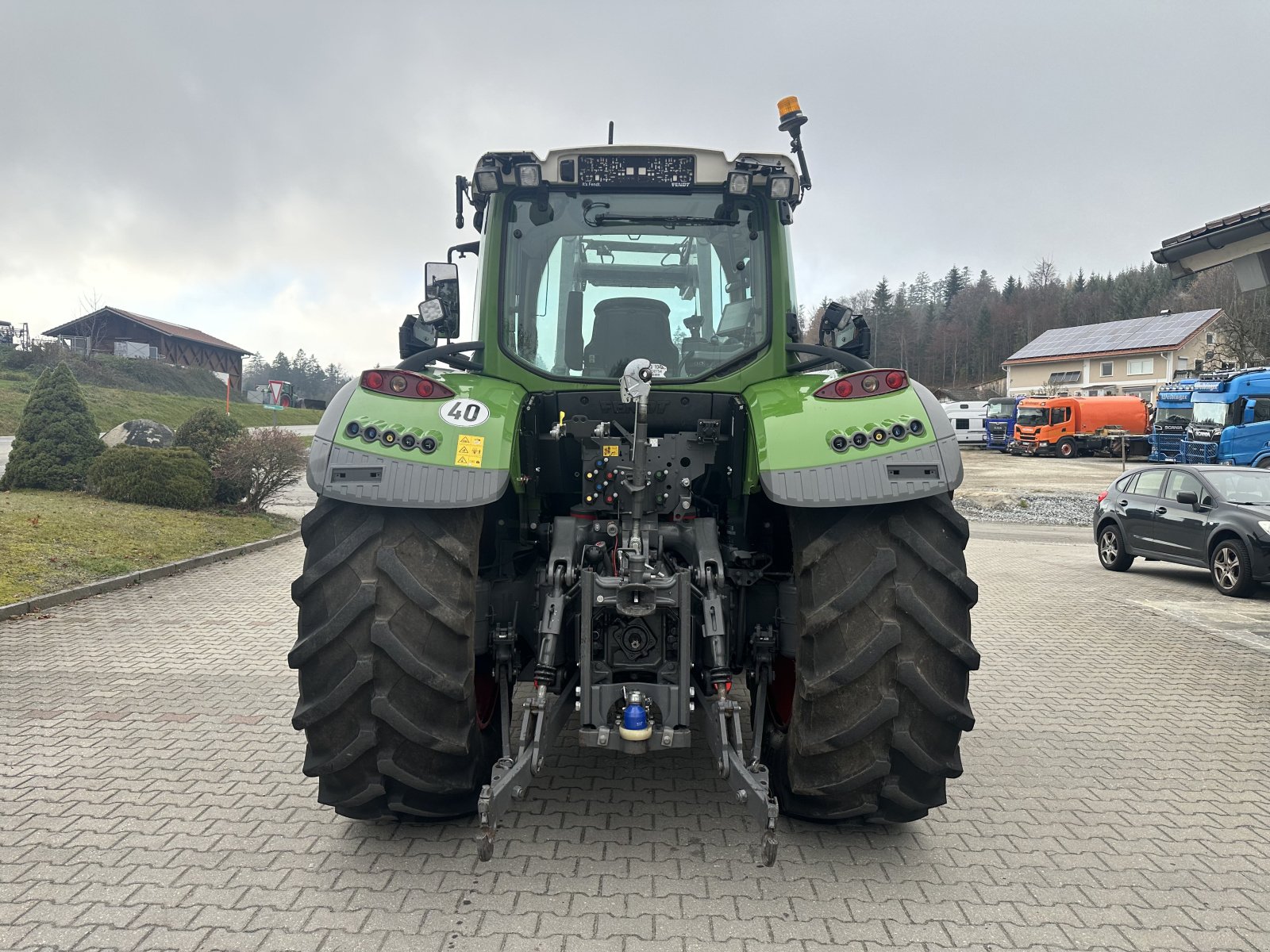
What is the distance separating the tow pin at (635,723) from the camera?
3086 millimetres

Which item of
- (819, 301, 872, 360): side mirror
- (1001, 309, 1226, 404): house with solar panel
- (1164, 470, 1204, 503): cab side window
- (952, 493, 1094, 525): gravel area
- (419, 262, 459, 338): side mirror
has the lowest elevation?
(952, 493, 1094, 525): gravel area

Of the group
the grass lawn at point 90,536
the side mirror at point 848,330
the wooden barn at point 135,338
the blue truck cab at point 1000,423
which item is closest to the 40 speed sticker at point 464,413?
the side mirror at point 848,330

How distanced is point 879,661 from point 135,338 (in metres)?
67.6

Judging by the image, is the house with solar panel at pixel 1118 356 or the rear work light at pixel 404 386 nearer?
the rear work light at pixel 404 386

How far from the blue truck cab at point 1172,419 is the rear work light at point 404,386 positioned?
3614cm

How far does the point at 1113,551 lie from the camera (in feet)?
41.5

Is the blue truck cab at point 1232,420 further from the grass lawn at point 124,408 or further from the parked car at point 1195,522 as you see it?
the grass lawn at point 124,408

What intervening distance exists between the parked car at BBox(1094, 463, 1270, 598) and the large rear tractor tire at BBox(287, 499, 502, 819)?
10.5 meters

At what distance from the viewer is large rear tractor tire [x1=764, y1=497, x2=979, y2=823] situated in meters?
3.06

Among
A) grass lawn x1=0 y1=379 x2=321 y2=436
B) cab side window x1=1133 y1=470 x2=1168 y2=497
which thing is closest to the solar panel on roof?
cab side window x1=1133 y1=470 x2=1168 y2=497

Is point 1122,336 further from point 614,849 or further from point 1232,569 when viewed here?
point 614,849

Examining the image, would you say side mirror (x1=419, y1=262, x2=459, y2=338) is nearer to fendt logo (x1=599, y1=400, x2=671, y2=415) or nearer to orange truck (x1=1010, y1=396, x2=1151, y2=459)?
fendt logo (x1=599, y1=400, x2=671, y2=415)

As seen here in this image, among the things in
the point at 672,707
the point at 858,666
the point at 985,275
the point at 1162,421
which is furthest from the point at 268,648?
the point at 985,275

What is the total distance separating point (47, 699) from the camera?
537 cm
